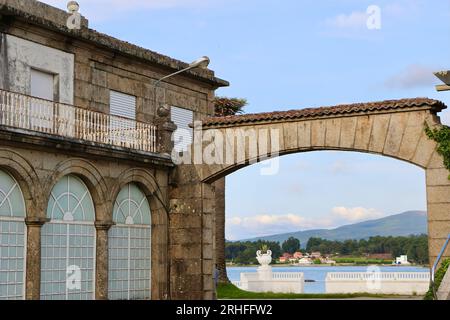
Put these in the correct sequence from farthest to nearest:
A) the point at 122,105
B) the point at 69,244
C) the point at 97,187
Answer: the point at 122,105, the point at 97,187, the point at 69,244

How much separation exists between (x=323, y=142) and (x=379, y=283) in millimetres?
14843

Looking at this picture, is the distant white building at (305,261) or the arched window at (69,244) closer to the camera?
the arched window at (69,244)

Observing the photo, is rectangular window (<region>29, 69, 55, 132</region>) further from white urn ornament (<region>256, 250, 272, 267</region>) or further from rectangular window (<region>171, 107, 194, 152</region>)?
white urn ornament (<region>256, 250, 272, 267</region>)

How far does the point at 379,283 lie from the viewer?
33469mm

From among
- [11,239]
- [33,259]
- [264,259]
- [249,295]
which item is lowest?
[249,295]

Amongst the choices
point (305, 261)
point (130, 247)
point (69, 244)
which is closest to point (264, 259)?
point (130, 247)

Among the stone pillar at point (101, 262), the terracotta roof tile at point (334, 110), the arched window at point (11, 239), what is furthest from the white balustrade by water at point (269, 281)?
the arched window at point (11, 239)

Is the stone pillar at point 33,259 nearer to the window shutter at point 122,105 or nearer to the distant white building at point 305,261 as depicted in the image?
the window shutter at point 122,105

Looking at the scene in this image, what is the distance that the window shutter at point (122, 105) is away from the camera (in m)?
24.1

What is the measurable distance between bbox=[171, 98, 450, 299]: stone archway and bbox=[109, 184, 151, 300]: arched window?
0.92 m

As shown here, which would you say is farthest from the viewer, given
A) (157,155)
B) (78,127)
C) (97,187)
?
(157,155)

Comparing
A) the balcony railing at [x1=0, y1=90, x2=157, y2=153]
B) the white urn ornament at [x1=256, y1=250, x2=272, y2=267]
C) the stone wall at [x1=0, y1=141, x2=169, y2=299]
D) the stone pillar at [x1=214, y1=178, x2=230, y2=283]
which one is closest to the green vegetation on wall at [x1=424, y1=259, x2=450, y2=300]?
the stone wall at [x1=0, y1=141, x2=169, y2=299]

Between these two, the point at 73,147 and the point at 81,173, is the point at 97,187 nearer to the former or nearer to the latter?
the point at 81,173
